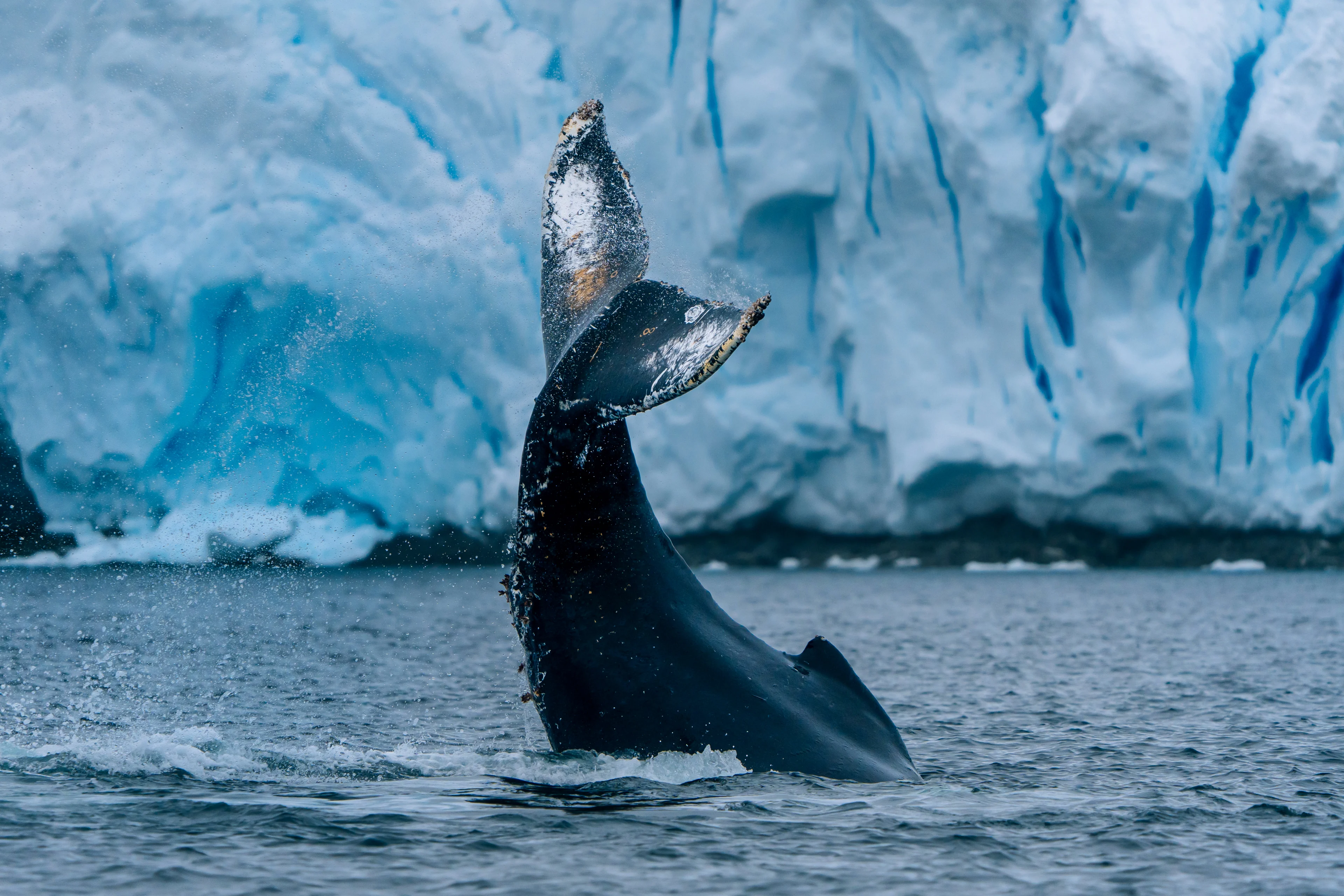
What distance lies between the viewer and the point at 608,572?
6375 millimetres

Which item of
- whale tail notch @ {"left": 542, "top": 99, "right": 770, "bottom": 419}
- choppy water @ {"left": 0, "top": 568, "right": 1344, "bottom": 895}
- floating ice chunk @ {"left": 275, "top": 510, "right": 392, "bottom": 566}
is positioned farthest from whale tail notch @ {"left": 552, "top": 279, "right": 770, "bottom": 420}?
floating ice chunk @ {"left": 275, "top": 510, "right": 392, "bottom": 566}

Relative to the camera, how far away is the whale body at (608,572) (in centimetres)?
600

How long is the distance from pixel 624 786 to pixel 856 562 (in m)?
32.8

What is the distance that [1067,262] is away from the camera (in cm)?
3195

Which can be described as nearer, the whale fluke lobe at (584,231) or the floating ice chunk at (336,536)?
the whale fluke lobe at (584,231)

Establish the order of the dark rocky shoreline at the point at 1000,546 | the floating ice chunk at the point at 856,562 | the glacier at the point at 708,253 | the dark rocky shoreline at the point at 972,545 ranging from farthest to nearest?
the floating ice chunk at the point at 856,562 → the dark rocky shoreline at the point at 1000,546 → the dark rocky shoreline at the point at 972,545 → the glacier at the point at 708,253

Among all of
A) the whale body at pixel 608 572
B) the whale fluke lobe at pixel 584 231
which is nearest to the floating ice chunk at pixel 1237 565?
the whale body at pixel 608 572

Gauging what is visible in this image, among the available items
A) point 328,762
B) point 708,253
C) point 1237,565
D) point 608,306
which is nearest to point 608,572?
point 608,306

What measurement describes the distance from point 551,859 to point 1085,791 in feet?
11.5

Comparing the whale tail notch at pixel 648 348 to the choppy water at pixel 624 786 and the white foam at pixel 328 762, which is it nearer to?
the choppy water at pixel 624 786

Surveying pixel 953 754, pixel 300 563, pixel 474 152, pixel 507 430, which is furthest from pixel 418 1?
pixel 953 754

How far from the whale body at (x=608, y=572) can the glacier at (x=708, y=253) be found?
23510 mm

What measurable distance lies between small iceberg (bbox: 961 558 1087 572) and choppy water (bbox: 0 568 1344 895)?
1897cm

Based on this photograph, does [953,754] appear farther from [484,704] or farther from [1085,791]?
[484,704]
